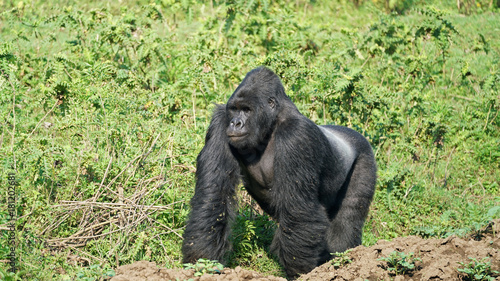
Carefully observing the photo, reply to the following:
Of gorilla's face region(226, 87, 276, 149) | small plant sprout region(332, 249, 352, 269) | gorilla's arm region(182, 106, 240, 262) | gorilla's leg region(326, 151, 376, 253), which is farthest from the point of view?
gorilla's leg region(326, 151, 376, 253)

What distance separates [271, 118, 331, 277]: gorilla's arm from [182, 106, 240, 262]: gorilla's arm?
391mm

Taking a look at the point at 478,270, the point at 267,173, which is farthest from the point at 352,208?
the point at 478,270

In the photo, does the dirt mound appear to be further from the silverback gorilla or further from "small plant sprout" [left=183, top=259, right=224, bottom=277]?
the silverback gorilla

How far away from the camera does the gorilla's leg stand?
547 cm

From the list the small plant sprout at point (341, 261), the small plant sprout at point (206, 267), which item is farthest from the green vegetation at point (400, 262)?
the small plant sprout at point (206, 267)

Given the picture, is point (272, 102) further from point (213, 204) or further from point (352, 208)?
point (352, 208)

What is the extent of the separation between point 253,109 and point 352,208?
1.63 meters

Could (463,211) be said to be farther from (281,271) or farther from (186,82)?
(186,82)

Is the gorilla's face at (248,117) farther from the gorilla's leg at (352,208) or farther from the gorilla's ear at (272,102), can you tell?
the gorilla's leg at (352,208)

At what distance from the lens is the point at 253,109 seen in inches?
182

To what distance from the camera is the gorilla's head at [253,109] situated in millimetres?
4539

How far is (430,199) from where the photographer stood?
22.3 feet

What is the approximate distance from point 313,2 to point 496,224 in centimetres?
813

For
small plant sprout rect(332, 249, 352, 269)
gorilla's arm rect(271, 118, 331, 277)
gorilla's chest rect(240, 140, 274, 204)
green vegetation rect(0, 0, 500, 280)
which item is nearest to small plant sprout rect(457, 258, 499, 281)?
small plant sprout rect(332, 249, 352, 269)
